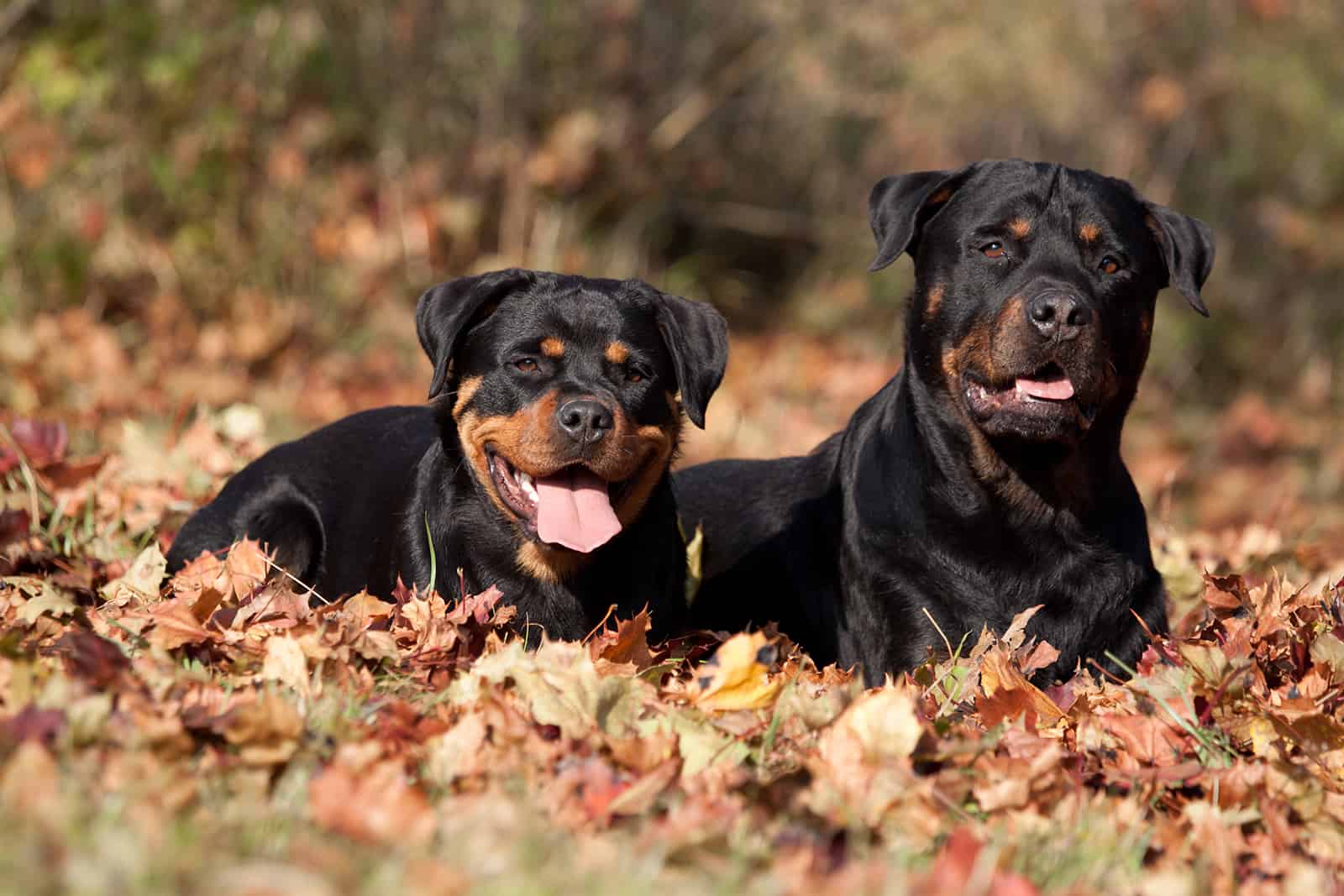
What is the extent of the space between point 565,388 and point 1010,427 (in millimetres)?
1236

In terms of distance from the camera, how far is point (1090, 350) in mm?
4188

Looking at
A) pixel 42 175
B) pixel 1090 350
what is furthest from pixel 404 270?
pixel 1090 350

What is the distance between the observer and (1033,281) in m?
4.27

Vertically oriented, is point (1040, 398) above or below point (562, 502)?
above

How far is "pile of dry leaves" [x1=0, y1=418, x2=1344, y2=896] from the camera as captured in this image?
8.00ft

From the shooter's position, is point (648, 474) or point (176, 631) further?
point (648, 474)

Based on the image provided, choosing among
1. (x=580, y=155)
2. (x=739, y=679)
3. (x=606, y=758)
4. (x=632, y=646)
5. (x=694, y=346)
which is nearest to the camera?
(x=606, y=758)

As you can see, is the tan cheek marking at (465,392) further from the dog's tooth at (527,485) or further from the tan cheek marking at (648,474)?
the tan cheek marking at (648,474)

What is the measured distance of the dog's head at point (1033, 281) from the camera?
420 cm

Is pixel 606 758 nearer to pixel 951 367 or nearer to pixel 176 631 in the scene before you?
pixel 176 631

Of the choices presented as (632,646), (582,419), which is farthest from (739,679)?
(582,419)

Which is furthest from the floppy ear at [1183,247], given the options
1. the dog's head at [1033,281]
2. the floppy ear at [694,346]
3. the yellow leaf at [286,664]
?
the yellow leaf at [286,664]

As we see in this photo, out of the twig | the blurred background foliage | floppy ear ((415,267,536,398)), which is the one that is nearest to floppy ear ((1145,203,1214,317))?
floppy ear ((415,267,536,398))

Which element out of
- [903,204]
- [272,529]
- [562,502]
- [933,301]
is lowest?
[272,529]
